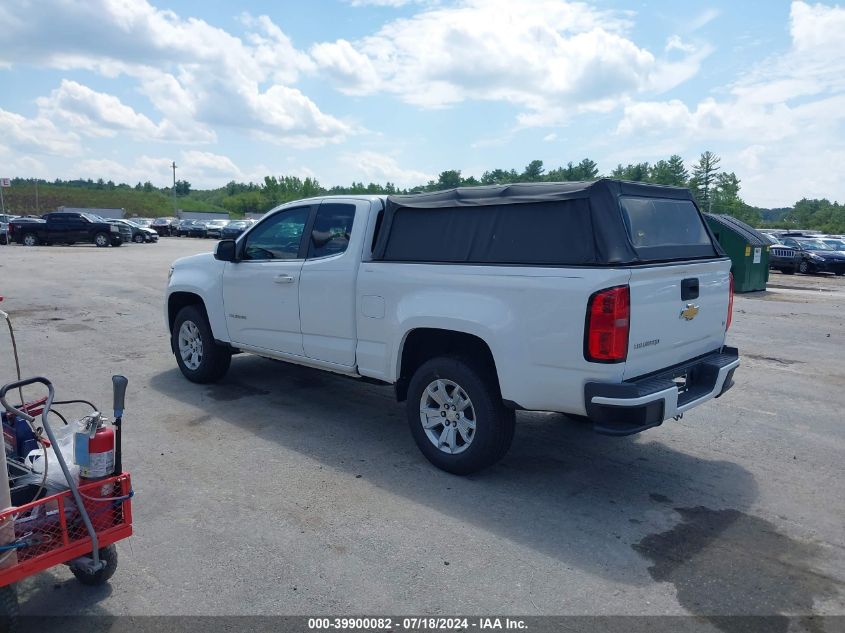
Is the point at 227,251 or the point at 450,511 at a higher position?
the point at 227,251

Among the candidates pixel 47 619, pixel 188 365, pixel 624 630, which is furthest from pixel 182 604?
pixel 188 365

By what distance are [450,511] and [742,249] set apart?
1580 centimetres

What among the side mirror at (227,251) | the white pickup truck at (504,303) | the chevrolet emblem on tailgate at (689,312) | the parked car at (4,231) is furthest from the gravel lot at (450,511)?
the parked car at (4,231)

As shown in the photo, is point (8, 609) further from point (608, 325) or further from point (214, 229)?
point (214, 229)

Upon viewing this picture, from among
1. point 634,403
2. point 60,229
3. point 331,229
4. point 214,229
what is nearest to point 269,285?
point 331,229

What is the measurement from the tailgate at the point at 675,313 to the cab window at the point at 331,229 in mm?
2511

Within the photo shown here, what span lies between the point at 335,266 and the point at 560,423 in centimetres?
249

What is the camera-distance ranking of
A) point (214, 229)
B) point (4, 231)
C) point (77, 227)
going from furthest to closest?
point (214, 229), point (4, 231), point (77, 227)

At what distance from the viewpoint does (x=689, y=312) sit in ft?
14.7

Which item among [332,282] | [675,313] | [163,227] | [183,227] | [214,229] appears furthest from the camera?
[163,227]

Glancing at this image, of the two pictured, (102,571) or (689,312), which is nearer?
(102,571)

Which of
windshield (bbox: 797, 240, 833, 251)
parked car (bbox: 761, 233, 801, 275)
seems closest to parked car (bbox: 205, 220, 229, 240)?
parked car (bbox: 761, 233, 801, 275)

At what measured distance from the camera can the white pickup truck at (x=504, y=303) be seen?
13.0 ft

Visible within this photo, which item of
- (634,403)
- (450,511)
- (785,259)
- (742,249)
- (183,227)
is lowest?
(450,511)
